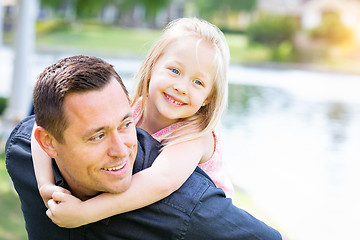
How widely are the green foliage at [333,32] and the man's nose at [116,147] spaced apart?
33869 mm

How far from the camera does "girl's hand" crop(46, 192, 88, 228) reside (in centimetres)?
113

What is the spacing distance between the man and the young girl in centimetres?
11

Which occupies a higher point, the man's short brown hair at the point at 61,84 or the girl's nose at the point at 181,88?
the man's short brown hair at the point at 61,84

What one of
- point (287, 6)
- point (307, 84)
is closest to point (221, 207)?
point (307, 84)

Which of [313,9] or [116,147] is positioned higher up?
[116,147]

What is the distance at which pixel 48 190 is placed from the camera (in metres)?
1.19

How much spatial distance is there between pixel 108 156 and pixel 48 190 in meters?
0.18

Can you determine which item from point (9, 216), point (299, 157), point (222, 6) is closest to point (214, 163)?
point (9, 216)

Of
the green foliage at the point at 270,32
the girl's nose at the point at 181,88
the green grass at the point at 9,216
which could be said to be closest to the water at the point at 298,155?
the girl's nose at the point at 181,88

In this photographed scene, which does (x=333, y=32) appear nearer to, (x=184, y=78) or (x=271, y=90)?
(x=271, y=90)

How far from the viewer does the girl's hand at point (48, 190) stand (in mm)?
1175

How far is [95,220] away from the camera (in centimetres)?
113

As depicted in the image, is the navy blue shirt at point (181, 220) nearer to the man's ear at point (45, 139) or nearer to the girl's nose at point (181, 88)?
the man's ear at point (45, 139)

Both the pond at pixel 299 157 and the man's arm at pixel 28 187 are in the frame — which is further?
the pond at pixel 299 157
